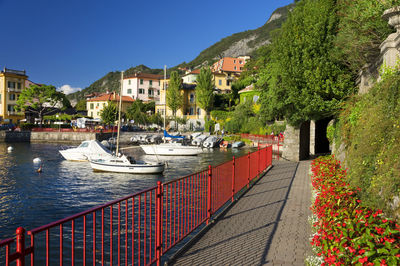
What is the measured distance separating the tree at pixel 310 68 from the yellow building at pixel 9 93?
69810mm

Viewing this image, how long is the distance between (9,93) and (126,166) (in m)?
65.4

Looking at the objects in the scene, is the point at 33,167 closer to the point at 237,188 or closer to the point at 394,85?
the point at 237,188

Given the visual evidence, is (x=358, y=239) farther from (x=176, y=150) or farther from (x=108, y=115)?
(x=108, y=115)

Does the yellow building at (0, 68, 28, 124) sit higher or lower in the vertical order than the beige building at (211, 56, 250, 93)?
lower

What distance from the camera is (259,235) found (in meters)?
7.29

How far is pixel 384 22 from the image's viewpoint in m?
12.5

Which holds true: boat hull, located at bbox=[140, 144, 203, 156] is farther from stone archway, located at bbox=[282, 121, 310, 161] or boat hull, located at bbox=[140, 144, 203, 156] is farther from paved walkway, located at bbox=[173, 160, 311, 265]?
paved walkway, located at bbox=[173, 160, 311, 265]

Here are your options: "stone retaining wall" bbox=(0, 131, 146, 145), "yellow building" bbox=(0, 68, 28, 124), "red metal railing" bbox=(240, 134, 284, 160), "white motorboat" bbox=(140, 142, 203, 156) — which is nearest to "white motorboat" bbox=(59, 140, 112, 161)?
"white motorboat" bbox=(140, 142, 203, 156)

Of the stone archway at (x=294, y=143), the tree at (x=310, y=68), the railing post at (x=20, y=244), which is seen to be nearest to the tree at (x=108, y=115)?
the stone archway at (x=294, y=143)

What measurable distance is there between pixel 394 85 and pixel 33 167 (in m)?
28.5

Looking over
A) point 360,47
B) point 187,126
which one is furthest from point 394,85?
point 187,126

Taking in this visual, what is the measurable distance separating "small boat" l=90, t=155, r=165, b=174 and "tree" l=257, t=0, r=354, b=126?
10015mm

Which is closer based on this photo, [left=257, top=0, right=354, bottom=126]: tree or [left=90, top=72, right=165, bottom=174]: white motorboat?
[left=257, top=0, right=354, bottom=126]: tree

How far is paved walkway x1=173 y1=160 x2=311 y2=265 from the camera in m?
5.98
